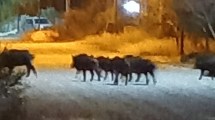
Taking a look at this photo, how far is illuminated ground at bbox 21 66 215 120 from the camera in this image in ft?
43.0

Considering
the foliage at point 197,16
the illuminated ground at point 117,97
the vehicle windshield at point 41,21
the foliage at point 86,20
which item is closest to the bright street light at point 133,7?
the foliage at point 86,20

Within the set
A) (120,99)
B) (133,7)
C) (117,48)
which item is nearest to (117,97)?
(120,99)

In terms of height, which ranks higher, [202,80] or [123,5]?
[123,5]

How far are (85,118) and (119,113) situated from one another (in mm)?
977

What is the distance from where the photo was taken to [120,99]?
15.5 meters

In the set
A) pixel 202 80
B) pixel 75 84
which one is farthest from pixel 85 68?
pixel 202 80

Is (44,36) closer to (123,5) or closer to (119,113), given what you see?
(123,5)

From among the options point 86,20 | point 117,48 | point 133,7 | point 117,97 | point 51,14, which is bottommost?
point 117,97

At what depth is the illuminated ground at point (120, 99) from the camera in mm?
13117

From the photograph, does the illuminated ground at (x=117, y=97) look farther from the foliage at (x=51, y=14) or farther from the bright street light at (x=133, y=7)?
the foliage at (x=51, y=14)

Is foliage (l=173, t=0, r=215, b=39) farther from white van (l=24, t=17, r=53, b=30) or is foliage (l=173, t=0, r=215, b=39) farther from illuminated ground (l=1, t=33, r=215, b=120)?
white van (l=24, t=17, r=53, b=30)

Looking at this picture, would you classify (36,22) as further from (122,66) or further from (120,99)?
(120,99)

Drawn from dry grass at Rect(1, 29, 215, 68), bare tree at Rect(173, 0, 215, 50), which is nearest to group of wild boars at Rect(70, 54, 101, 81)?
dry grass at Rect(1, 29, 215, 68)

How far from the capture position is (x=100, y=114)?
43.3 ft
